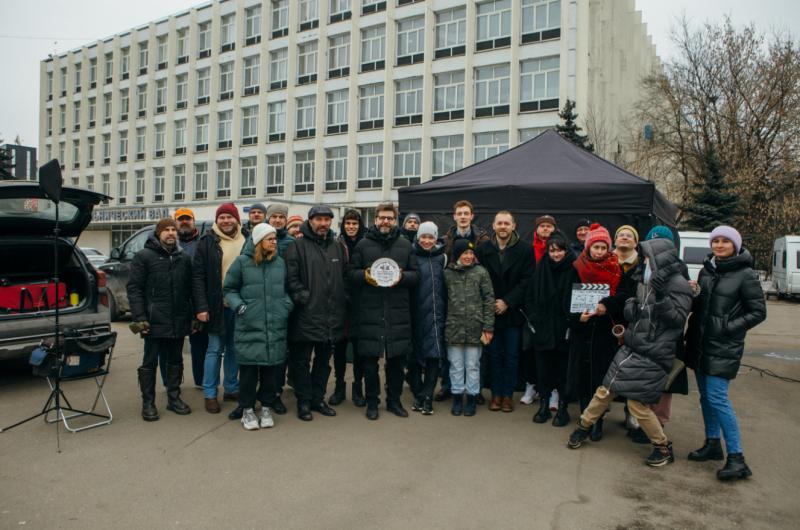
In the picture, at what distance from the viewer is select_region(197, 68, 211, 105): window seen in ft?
139

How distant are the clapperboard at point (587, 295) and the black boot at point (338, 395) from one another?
2.52 m

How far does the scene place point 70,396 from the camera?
20.7 feet

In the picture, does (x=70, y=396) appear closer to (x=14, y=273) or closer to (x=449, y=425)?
(x=14, y=273)

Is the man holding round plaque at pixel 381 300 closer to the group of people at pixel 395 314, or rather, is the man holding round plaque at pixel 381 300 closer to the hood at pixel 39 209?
the group of people at pixel 395 314

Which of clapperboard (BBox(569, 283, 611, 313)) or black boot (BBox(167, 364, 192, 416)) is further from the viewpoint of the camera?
black boot (BBox(167, 364, 192, 416))

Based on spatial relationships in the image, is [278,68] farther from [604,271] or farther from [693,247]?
[604,271]

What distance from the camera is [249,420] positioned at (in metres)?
5.32

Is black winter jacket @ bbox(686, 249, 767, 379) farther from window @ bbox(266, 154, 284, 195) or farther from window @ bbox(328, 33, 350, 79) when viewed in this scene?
window @ bbox(266, 154, 284, 195)

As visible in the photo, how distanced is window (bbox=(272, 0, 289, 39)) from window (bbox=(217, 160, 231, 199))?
30.2 feet

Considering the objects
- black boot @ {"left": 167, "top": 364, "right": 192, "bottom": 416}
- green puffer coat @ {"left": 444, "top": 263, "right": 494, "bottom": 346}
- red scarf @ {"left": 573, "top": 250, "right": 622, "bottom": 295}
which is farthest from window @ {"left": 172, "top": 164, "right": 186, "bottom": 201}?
red scarf @ {"left": 573, "top": 250, "right": 622, "bottom": 295}

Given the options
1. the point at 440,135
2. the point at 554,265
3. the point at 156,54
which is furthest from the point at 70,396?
the point at 156,54

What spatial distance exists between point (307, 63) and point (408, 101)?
317 inches

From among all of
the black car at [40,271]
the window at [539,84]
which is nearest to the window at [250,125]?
the window at [539,84]

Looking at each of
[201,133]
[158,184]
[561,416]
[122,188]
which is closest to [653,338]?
[561,416]
